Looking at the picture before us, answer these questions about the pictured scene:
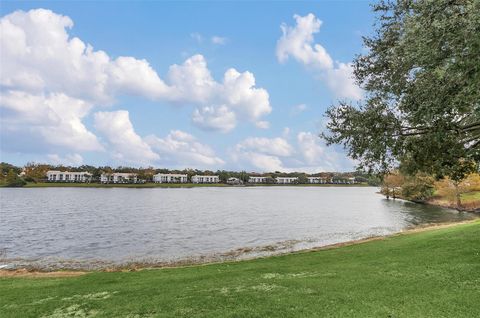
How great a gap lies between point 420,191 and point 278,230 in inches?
2217

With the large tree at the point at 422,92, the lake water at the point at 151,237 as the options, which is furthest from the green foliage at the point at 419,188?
the large tree at the point at 422,92

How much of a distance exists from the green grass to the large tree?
4.17m

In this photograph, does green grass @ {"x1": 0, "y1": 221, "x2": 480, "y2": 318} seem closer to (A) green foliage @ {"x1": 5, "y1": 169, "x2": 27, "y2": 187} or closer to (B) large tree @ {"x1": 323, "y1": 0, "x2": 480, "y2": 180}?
(B) large tree @ {"x1": 323, "y1": 0, "x2": 480, "y2": 180}

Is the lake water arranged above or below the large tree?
below

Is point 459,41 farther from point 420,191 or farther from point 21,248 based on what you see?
point 420,191

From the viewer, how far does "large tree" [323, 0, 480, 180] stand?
9055 millimetres

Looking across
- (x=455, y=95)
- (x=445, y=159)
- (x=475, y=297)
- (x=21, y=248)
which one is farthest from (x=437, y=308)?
(x=21, y=248)

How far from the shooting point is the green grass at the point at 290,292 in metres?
8.88

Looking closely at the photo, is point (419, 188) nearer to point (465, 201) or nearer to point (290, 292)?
point (465, 201)

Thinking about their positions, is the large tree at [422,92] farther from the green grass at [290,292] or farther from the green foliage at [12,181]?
the green foliage at [12,181]

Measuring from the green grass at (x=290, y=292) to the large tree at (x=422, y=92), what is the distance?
417 centimetres

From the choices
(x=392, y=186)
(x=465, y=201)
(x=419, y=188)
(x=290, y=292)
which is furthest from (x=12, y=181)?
(x=290, y=292)

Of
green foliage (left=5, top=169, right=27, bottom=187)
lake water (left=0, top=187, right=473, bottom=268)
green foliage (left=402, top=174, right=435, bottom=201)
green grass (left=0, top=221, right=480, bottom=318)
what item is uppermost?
green foliage (left=5, top=169, right=27, bottom=187)

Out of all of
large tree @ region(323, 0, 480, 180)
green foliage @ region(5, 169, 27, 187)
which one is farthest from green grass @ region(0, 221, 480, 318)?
green foliage @ region(5, 169, 27, 187)
